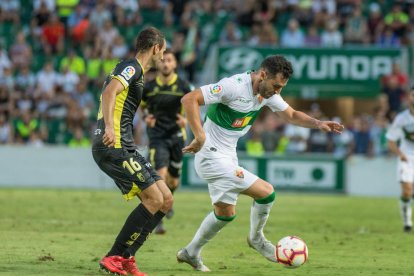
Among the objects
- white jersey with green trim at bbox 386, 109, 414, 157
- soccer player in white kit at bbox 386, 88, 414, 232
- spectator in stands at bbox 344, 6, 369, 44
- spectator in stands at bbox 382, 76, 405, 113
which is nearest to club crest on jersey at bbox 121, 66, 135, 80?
soccer player in white kit at bbox 386, 88, 414, 232

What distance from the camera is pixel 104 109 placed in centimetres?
948

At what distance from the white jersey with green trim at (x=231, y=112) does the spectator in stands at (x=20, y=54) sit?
19.4 metres

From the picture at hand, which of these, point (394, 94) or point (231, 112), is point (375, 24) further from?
point (231, 112)

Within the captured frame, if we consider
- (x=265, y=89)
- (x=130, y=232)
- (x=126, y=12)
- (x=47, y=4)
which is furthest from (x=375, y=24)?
(x=130, y=232)

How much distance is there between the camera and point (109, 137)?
932cm

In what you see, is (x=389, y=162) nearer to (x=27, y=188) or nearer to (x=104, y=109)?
(x=27, y=188)

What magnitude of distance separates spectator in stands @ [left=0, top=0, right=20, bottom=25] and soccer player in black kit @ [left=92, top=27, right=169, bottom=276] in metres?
22.3

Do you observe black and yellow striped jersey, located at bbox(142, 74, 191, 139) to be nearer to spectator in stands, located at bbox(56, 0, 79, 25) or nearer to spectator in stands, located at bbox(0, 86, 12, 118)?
spectator in stands, located at bbox(0, 86, 12, 118)

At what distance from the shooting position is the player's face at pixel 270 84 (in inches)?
402

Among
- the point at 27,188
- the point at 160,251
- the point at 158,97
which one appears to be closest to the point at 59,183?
the point at 27,188

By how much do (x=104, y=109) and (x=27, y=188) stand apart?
51.2ft

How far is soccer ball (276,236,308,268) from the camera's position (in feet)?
33.8

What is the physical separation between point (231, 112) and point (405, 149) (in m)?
6.95

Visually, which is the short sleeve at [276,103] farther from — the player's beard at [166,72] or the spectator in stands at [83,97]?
the spectator in stands at [83,97]
